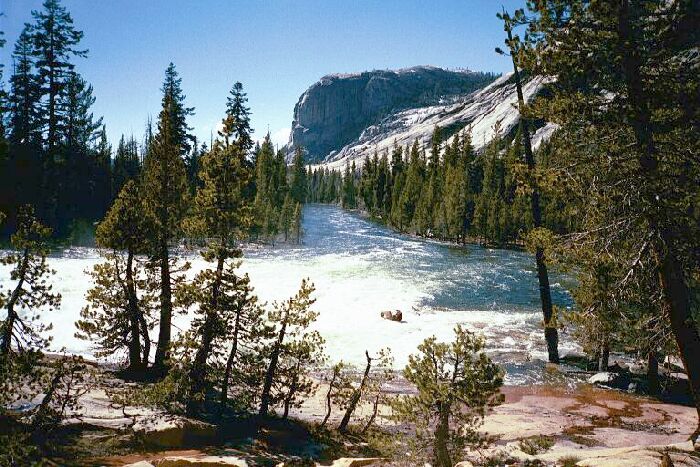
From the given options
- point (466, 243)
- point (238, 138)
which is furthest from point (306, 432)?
point (466, 243)

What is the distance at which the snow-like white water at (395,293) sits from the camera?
25938 millimetres

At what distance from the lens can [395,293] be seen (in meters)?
38.3

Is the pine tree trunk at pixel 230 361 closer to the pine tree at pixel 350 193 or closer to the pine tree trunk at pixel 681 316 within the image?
the pine tree trunk at pixel 681 316

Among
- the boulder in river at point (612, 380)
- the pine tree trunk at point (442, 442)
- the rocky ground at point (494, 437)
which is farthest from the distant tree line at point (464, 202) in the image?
the pine tree trunk at point (442, 442)

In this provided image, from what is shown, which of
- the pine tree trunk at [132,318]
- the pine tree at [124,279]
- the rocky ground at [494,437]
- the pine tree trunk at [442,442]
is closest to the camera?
the pine tree trunk at [442,442]

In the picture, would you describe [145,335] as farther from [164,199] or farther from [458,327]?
[458,327]

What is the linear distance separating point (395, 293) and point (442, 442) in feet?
94.0

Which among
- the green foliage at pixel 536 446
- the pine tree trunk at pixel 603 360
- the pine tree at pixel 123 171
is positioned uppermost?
the pine tree at pixel 123 171

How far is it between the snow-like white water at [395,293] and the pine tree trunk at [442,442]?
450 inches

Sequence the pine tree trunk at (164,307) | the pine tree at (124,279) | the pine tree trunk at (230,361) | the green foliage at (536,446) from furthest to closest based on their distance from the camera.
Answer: the pine tree trunk at (164,307) < the pine tree at (124,279) < the pine tree trunk at (230,361) < the green foliage at (536,446)

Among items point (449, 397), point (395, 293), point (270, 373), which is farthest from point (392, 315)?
point (449, 397)

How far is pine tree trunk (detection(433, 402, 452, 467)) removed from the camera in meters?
9.71

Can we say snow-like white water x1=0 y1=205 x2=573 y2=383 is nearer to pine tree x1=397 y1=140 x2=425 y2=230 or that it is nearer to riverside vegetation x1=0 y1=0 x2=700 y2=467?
riverside vegetation x1=0 y1=0 x2=700 y2=467

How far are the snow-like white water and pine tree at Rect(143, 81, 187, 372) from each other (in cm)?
223
